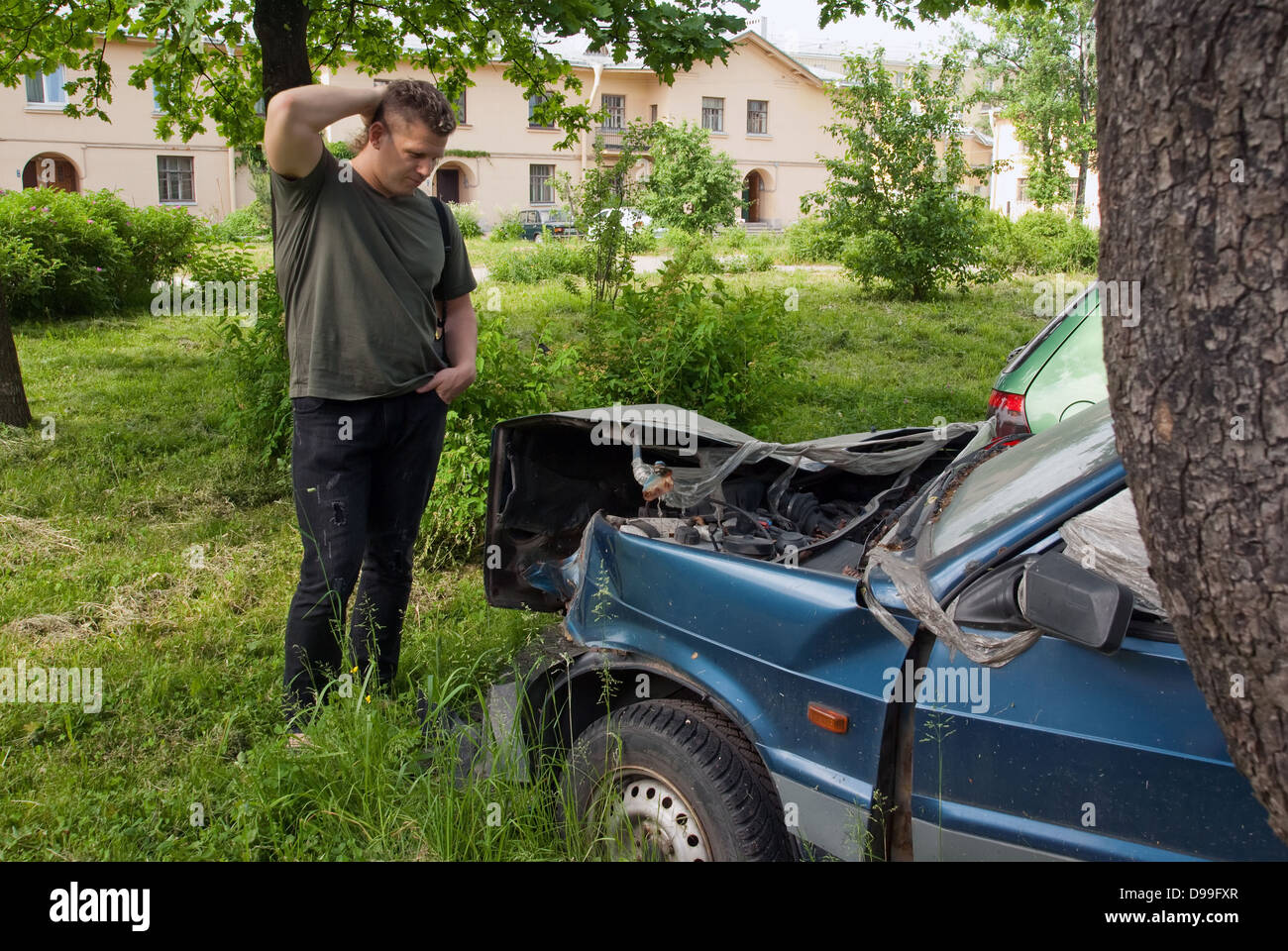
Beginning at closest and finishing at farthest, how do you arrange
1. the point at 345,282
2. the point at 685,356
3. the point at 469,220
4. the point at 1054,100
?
the point at 345,282 < the point at 685,356 < the point at 1054,100 < the point at 469,220

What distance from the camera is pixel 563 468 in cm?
422

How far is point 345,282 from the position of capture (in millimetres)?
3426

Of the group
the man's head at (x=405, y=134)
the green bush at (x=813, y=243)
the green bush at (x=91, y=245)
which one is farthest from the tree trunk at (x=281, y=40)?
the green bush at (x=813, y=243)

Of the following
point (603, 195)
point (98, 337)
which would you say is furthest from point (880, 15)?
point (98, 337)

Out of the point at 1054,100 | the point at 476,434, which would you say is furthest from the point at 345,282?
the point at 1054,100

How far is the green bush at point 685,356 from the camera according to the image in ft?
21.5

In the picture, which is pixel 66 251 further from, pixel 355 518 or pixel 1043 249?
pixel 1043 249

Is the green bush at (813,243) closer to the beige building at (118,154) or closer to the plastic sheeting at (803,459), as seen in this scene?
the plastic sheeting at (803,459)

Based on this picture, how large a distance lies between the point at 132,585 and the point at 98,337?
8.99 metres

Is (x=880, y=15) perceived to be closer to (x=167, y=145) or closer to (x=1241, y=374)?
(x=1241, y=374)

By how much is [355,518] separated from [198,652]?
1.68 meters

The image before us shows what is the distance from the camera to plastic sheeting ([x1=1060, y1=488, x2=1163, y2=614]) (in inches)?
86.4

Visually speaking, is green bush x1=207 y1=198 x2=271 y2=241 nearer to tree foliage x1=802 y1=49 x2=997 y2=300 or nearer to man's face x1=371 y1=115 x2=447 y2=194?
tree foliage x1=802 y1=49 x2=997 y2=300

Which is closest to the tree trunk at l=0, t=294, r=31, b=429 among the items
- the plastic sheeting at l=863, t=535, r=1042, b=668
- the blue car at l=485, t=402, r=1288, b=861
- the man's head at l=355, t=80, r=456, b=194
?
the man's head at l=355, t=80, r=456, b=194
